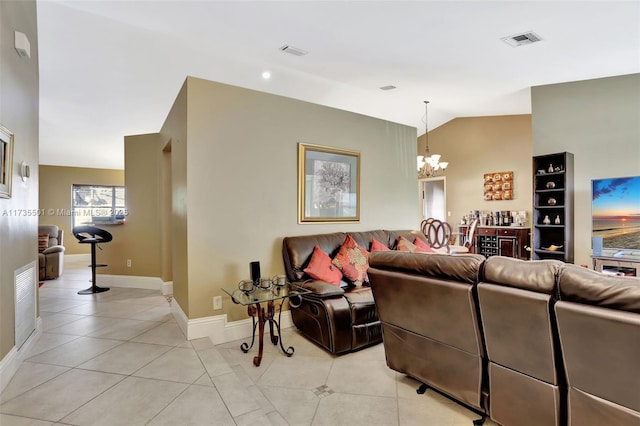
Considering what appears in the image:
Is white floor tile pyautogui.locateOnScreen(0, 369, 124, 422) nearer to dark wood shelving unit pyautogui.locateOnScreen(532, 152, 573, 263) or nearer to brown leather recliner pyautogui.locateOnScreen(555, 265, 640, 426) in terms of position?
brown leather recliner pyautogui.locateOnScreen(555, 265, 640, 426)

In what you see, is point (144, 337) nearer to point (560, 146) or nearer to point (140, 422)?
point (140, 422)

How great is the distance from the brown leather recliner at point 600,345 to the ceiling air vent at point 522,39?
3.06 meters

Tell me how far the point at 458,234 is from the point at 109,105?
25.6 feet

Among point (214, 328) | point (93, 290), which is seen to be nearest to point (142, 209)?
point (93, 290)

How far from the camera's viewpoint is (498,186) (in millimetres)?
7344

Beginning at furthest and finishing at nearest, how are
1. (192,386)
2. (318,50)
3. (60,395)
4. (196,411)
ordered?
1. (318,50)
2. (192,386)
3. (60,395)
4. (196,411)

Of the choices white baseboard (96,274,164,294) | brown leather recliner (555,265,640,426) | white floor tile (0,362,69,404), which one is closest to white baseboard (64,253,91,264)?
white baseboard (96,274,164,294)

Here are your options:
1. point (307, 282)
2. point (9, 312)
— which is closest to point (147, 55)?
point (9, 312)

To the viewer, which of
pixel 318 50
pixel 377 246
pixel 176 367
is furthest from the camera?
pixel 318 50

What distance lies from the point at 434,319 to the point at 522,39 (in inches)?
133

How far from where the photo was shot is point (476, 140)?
7.77 meters

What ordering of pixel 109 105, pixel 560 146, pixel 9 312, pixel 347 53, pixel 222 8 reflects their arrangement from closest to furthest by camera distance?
pixel 9 312
pixel 222 8
pixel 347 53
pixel 560 146
pixel 109 105

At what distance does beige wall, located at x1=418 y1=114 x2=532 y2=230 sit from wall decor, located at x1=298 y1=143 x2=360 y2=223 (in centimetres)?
494

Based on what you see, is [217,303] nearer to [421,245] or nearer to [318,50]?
[421,245]
